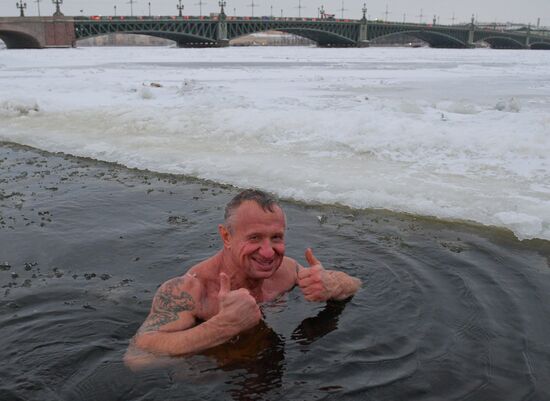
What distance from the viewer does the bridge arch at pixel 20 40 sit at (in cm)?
5678

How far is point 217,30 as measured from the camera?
7306 centimetres

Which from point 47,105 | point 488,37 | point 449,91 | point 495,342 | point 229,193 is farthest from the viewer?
point 488,37

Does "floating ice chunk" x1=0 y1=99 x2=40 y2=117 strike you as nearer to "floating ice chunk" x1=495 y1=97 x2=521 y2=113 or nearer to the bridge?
"floating ice chunk" x1=495 y1=97 x2=521 y2=113

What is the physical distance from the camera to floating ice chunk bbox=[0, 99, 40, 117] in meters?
13.3

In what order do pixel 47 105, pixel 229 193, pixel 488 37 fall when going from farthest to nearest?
pixel 488 37 → pixel 47 105 → pixel 229 193

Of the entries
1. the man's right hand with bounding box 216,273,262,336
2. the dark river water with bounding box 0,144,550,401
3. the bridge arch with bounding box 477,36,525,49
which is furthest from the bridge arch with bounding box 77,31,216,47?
the man's right hand with bounding box 216,273,262,336

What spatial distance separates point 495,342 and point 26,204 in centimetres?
506

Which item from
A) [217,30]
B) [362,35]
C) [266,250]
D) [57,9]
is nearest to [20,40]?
[57,9]

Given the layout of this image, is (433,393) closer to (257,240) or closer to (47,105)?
(257,240)

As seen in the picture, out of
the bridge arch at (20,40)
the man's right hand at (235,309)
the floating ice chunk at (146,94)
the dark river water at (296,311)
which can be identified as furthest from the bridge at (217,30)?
the man's right hand at (235,309)

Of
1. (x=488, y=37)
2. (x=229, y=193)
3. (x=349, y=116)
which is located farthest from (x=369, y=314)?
(x=488, y=37)

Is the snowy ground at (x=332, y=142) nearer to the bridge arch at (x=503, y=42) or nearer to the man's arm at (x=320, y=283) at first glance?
the man's arm at (x=320, y=283)

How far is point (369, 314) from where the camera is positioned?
4000mm

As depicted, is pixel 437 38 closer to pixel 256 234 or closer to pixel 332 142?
pixel 332 142
